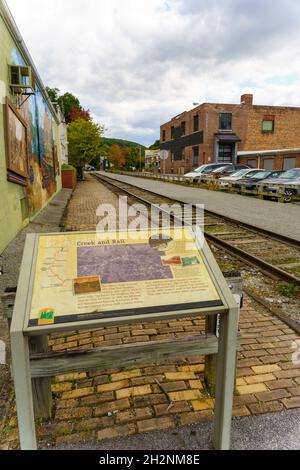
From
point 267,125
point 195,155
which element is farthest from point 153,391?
→ point 267,125

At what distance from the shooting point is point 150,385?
297 centimetres

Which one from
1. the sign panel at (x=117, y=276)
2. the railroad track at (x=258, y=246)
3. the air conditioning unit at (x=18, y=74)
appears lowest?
the railroad track at (x=258, y=246)

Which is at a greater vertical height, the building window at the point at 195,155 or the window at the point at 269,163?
the building window at the point at 195,155

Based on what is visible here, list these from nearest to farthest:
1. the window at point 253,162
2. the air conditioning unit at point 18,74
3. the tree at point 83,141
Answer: the air conditioning unit at point 18,74
the tree at point 83,141
the window at point 253,162

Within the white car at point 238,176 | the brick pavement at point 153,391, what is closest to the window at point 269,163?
the white car at point 238,176

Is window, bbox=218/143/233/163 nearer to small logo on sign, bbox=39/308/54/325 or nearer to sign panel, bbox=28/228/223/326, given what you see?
sign panel, bbox=28/228/223/326

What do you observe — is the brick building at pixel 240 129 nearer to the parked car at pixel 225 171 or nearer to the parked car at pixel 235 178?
the parked car at pixel 225 171

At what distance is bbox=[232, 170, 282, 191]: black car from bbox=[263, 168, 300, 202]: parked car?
162cm

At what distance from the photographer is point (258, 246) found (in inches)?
316

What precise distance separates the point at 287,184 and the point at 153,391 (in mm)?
15651

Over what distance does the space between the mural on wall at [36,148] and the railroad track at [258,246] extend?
4.84m

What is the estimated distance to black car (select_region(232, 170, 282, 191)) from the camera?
66.3ft

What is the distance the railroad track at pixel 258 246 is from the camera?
6156 millimetres

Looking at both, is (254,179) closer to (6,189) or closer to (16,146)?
(16,146)
